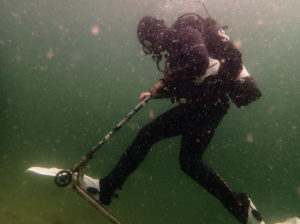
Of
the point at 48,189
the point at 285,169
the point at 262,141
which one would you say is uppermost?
the point at 48,189

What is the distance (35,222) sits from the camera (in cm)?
549

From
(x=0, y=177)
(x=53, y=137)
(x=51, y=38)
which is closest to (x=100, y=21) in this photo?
(x=51, y=38)

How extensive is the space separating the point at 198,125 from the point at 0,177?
760 cm

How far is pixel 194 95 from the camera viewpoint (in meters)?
2.78

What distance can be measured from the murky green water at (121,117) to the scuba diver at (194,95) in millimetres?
4121

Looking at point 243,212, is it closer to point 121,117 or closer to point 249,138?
point 121,117

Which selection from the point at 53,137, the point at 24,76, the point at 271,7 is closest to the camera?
the point at 53,137

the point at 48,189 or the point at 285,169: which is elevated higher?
the point at 48,189

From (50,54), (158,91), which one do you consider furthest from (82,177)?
(50,54)

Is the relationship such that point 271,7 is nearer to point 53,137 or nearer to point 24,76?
point 53,137

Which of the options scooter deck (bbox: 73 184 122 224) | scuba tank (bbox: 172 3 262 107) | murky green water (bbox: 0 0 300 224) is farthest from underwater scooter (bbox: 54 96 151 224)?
murky green water (bbox: 0 0 300 224)

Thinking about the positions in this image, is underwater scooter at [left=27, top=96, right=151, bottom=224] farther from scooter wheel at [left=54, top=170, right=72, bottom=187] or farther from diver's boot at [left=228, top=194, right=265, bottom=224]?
diver's boot at [left=228, top=194, right=265, bottom=224]

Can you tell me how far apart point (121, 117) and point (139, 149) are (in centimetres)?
3780

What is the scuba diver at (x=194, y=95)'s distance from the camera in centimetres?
263
